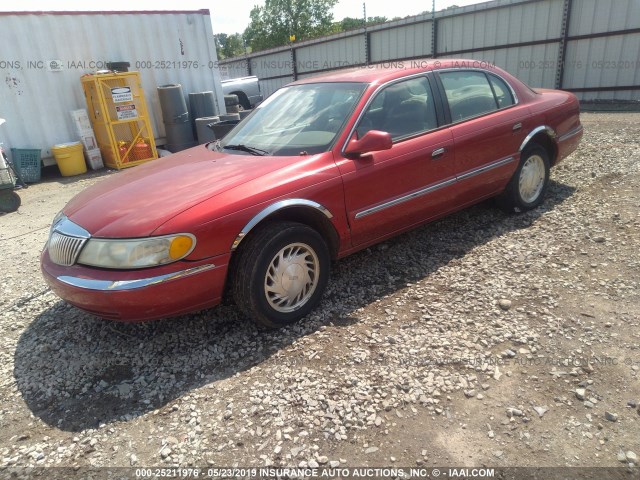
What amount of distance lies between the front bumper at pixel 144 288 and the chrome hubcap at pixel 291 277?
35 cm

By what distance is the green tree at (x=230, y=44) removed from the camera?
64.9m

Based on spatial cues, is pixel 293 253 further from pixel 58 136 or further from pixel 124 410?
pixel 58 136

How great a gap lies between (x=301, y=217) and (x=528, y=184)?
2.89 metres

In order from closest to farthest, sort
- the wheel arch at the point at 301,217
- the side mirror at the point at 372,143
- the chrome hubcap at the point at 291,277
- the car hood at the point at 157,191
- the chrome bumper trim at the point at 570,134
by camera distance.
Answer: the car hood at the point at 157,191 → the wheel arch at the point at 301,217 → the chrome hubcap at the point at 291,277 → the side mirror at the point at 372,143 → the chrome bumper trim at the point at 570,134

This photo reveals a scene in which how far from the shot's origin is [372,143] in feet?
10.5

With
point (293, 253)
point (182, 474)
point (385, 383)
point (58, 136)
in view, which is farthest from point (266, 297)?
point (58, 136)

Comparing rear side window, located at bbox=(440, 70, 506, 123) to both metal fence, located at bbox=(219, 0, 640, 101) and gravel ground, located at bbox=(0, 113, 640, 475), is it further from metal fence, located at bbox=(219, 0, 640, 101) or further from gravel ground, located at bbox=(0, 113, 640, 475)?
metal fence, located at bbox=(219, 0, 640, 101)

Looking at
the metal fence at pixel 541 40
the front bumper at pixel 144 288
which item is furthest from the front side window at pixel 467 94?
the metal fence at pixel 541 40

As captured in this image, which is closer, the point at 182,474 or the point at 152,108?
the point at 182,474

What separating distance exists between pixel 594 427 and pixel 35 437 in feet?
9.37

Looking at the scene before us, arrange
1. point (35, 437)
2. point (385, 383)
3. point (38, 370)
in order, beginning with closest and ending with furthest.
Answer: point (35, 437), point (385, 383), point (38, 370)

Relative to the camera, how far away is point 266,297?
3.03m

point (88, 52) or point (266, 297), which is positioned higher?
point (88, 52)

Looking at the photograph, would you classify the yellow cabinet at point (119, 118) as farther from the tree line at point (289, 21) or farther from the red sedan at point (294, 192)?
the tree line at point (289, 21)
